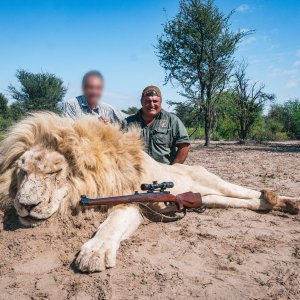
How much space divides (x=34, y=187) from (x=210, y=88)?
17.5 metres

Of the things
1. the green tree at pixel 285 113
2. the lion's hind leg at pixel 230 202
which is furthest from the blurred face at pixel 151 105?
the green tree at pixel 285 113

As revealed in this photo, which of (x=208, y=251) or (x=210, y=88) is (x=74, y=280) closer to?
(x=208, y=251)

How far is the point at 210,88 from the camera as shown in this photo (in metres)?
19.1

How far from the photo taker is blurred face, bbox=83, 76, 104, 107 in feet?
15.6

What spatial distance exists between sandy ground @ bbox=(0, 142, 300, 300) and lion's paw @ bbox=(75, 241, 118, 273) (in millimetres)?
47

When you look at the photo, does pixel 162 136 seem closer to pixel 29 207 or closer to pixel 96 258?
pixel 29 207

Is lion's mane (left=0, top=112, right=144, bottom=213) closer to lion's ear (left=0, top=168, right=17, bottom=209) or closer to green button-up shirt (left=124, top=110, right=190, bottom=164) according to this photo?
lion's ear (left=0, top=168, right=17, bottom=209)

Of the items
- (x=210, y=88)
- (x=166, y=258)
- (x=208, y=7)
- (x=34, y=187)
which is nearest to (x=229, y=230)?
(x=166, y=258)

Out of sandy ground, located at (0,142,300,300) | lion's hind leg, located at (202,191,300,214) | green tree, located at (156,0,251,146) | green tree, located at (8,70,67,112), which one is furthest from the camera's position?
green tree, located at (8,70,67,112)

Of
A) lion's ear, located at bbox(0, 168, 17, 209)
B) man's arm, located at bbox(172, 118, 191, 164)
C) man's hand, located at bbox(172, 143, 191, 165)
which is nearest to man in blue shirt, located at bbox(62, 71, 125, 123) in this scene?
man's arm, located at bbox(172, 118, 191, 164)

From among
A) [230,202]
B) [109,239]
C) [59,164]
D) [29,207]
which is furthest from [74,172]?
[230,202]

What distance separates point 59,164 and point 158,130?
7.44 feet

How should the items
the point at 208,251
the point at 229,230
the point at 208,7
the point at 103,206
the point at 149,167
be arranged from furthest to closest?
the point at 208,7 → the point at 149,167 → the point at 229,230 → the point at 103,206 → the point at 208,251

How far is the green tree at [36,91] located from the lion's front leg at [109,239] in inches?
1022
